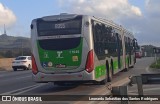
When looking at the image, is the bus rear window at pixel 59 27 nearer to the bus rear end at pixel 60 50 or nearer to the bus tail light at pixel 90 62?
the bus rear end at pixel 60 50

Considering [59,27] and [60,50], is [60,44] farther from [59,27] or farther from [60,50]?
[59,27]

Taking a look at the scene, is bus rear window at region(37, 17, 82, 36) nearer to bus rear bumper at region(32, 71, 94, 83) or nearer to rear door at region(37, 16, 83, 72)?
rear door at region(37, 16, 83, 72)

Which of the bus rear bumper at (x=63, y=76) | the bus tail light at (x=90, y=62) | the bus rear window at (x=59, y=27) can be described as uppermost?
the bus rear window at (x=59, y=27)

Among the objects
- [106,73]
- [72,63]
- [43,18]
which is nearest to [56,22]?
[43,18]

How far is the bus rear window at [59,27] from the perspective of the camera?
17.5 meters

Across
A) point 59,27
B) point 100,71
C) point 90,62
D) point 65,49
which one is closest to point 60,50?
point 65,49

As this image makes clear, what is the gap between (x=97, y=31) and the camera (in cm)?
1859

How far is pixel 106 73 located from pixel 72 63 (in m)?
3.49

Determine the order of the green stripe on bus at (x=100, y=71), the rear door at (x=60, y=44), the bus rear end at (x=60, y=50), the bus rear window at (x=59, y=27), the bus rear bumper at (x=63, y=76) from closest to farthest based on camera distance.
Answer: the bus rear bumper at (x=63, y=76), the bus rear end at (x=60, y=50), the rear door at (x=60, y=44), the bus rear window at (x=59, y=27), the green stripe on bus at (x=100, y=71)

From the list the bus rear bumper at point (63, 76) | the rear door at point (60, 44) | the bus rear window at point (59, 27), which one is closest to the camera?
the bus rear bumper at point (63, 76)

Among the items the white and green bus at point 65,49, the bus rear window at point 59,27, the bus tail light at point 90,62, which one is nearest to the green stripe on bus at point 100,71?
the white and green bus at point 65,49

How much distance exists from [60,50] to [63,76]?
1.11 meters

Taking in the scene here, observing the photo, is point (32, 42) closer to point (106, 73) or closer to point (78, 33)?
point (78, 33)

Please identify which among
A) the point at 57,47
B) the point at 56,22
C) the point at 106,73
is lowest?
the point at 106,73
